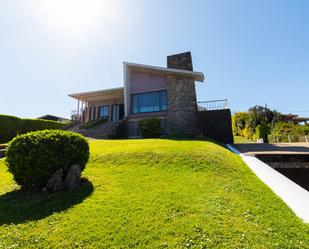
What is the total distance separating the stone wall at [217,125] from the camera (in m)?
19.7

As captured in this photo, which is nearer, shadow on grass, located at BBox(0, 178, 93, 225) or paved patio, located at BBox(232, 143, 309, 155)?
shadow on grass, located at BBox(0, 178, 93, 225)

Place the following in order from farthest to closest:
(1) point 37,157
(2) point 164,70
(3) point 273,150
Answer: (2) point 164,70 → (3) point 273,150 → (1) point 37,157

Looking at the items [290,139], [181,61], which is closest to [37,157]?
[181,61]

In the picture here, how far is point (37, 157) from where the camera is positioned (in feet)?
20.0

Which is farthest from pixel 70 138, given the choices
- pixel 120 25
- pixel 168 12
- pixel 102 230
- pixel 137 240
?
pixel 168 12

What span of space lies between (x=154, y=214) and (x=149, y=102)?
18791mm

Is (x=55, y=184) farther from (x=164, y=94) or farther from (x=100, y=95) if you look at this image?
(x=100, y=95)

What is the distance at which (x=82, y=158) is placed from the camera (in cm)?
703

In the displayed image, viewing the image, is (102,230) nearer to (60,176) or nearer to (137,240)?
(137,240)

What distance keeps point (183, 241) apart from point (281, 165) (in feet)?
31.8

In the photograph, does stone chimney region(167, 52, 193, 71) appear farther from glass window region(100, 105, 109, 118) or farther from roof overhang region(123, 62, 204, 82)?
glass window region(100, 105, 109, 118)

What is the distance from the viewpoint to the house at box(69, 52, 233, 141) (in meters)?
21.0

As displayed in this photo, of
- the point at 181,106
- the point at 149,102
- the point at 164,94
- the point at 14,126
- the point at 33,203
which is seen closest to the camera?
the point at 33,203

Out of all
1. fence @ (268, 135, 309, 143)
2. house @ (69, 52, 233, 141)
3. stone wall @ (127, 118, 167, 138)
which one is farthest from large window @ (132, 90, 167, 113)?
fence @ (268, 135, 309, 143)
